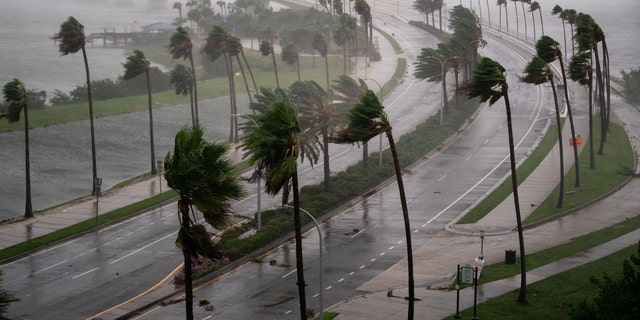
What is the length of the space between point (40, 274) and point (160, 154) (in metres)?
67.7

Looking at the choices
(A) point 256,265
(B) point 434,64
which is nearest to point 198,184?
(A) point 256,265

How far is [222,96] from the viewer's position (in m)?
164

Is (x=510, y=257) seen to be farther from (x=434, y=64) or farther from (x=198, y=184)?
(x=434, y=64)

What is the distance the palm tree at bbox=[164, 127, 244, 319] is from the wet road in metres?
17.0

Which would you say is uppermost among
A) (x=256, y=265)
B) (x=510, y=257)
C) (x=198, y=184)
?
(x=198, y=184)

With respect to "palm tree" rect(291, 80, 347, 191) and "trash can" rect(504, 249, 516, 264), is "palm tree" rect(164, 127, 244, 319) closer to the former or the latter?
"trash can" rect(504, 249, 516, 264)

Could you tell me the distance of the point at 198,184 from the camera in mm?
34938

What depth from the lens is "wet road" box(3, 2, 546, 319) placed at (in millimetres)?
54562

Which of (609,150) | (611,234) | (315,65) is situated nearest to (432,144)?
(609,150)

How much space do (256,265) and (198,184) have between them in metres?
28.2

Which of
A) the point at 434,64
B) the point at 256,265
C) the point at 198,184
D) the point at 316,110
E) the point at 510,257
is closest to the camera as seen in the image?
the point at 198,184

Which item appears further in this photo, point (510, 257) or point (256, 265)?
point (256, 265)

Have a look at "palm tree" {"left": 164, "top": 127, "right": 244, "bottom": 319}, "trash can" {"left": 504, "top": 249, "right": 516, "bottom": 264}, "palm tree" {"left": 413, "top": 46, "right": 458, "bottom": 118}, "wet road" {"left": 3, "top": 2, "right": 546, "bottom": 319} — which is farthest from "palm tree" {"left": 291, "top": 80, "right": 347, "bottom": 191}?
"palm tree" {"left": 164, "top": 127, "right": 244, "bottom": 319}

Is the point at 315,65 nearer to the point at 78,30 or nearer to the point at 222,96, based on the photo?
the point at 222,96
